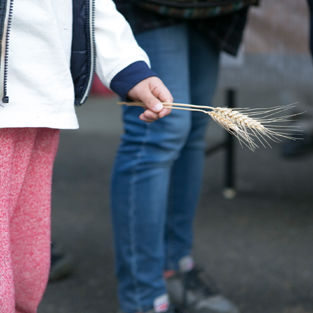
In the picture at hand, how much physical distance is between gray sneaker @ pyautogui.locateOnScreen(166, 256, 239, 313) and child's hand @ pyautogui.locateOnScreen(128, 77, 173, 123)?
757mm

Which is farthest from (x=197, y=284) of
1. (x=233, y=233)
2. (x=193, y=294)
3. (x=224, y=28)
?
(x=224, y=28)

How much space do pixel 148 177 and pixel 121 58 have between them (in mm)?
423

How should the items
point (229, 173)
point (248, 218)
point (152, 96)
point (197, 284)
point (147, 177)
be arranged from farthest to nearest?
point (229, 173) → point (248, 218) → point (197, 284) → point (147, 177) → point (152, 96)

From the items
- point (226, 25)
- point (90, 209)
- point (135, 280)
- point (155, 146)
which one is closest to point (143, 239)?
point (135, 280)

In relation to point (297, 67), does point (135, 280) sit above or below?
below

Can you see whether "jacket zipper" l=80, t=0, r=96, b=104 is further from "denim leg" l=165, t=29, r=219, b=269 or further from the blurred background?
the blurred background

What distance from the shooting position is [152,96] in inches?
32.6

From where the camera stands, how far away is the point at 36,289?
94 centimetres

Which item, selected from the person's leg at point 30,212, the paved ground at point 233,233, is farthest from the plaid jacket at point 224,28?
the paved ground at point 233,233

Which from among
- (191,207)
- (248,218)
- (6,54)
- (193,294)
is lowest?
(248,218)

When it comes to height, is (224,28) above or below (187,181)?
above

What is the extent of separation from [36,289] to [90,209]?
1.36m

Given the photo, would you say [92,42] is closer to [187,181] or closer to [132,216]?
[132,216]

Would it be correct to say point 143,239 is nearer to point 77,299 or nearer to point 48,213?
point 48,213
